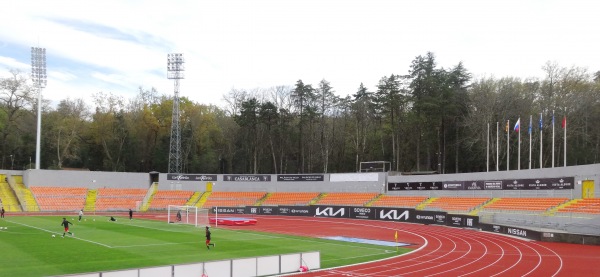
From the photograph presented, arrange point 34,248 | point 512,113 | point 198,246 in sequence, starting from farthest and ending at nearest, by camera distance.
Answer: point 512,113
point 198,246
point 34,248

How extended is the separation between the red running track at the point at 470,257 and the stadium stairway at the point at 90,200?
104ft

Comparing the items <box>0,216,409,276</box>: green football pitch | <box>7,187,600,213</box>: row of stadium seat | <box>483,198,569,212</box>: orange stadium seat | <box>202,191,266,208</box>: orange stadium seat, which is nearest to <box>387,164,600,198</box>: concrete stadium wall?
<box>483,198,569,212</box>: orange stadium seat

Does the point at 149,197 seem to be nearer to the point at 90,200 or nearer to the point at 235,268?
the point at 90,200

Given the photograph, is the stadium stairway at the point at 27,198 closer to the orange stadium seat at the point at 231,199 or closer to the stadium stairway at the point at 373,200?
the orange stadium seat at the point at 231,199

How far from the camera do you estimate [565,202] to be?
142 feet

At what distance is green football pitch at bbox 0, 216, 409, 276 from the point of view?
23203 millimetres

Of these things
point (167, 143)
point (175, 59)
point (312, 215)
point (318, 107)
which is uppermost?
point (175, 59)

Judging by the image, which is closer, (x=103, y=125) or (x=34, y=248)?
(x=34, y=248)

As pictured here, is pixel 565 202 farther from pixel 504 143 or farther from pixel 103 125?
pixel 103 125

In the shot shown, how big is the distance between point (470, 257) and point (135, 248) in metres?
19.1

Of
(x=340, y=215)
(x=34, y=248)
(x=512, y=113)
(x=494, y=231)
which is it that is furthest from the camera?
(x=512, y=113)

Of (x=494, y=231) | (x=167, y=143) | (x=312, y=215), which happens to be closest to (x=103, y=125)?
(x=167, y=143)

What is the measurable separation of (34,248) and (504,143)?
59753mm

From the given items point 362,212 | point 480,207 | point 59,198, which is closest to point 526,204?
point 480,207
